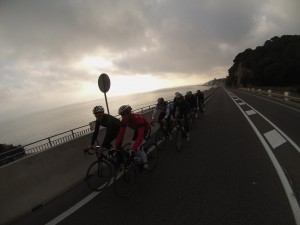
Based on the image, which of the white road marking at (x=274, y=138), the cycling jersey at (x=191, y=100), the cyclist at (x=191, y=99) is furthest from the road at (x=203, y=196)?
the cycling jersey at (x=191, y=100)

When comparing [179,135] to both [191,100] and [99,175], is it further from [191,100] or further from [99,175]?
[191,100]

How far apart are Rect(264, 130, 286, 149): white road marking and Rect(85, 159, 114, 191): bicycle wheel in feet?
17.7

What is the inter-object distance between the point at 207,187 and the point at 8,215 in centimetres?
391

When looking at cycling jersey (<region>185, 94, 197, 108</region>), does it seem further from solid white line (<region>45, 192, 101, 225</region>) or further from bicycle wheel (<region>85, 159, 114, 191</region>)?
solid white line (<region>45, 192, 101, 225</region>)

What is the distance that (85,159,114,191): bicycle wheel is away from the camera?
5926 millimetres

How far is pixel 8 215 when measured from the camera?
191 inches

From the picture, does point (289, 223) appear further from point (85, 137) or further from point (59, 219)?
point (85, 137)

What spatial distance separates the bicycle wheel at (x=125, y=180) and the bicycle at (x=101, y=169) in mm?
299

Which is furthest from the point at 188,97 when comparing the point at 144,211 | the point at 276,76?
the point at 276,76

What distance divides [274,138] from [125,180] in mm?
6476

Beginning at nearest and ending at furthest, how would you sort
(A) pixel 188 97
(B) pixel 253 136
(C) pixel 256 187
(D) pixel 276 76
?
(C) pixel 256 187 → (B) pixel 253 136 → (A) pixel 188 97 → (D) pixel 276 76

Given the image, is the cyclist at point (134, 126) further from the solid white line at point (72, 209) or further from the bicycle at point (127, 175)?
the solid white line at point (72, 209)

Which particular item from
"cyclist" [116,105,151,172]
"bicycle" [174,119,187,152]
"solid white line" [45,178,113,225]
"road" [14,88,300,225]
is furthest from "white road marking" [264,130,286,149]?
"solid white line" [45,178,113,225]

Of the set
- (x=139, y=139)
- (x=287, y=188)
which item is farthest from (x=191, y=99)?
(x=287, y=188)
